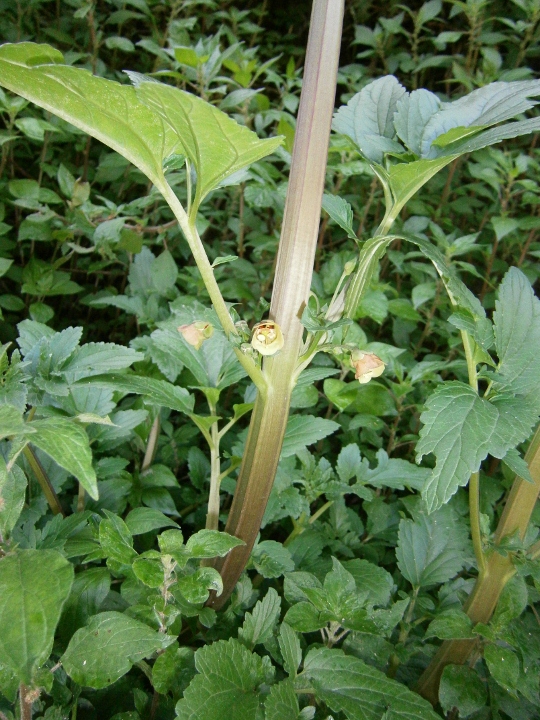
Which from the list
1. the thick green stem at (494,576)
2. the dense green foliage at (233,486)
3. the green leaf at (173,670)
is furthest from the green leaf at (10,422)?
the thick green stem at (494,576)

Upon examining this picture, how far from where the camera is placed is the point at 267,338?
1.83ft

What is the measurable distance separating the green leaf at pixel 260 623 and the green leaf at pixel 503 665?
0.27 metres

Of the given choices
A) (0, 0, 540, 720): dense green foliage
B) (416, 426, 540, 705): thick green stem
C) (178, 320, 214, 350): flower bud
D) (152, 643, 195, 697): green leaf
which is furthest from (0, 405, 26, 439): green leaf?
(416, 426, 540, 705): thick green stem

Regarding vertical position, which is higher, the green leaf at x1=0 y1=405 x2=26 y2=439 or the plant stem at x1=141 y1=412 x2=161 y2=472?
the green leaf at x1=0 y1=405 x2=26 y2=439

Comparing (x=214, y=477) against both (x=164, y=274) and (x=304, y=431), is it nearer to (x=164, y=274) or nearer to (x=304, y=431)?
(x=304, y=431)

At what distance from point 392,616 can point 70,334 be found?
0.56 m

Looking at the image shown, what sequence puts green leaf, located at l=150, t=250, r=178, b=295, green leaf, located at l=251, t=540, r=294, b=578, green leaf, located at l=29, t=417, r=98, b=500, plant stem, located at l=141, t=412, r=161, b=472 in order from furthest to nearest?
green leaf, located at l=150, t=250, r=178, b=295
plant stem, located at l=141, t=412, r=161, b=472
green leaf, located at l=251, t=540, r=294, b=578
green leaf, located at l=29, t=417, r=98, b=500

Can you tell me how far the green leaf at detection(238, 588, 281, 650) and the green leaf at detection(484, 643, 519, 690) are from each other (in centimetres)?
27

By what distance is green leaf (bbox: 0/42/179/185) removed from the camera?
43 centimetres

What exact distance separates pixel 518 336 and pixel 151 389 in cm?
45

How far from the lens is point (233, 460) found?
2.55 feet

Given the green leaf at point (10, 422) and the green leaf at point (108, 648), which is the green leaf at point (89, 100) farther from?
the green leaf at point (108, 648)

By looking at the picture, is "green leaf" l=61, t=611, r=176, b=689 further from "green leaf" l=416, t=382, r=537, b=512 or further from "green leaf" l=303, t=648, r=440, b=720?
"green leaf" l=416, t=382, r=537, b=512

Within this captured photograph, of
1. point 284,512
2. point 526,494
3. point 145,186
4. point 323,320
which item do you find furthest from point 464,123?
point 145,186
